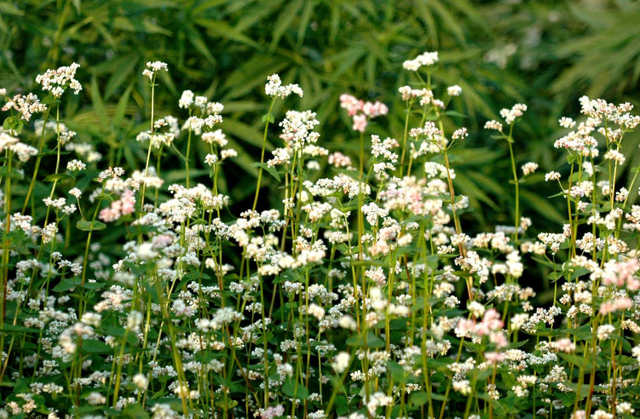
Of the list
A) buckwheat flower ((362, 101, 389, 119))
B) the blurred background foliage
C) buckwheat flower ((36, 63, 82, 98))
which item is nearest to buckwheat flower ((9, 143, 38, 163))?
buckwheat flower ((36, 63, 82, 98))

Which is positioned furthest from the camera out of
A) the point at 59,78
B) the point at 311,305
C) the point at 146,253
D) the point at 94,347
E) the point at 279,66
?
the point at 279,66

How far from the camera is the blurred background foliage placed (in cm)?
298

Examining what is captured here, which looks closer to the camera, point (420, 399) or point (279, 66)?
point (420, 399)

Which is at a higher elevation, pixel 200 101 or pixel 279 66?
pixel 279 66

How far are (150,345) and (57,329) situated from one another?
22 centimetres

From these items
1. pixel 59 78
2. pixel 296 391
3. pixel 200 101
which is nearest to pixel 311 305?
pixel 296 391

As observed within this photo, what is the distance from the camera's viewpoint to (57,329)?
1783 millimetres

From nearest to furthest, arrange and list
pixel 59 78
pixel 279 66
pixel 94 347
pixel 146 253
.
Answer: pixel 146 253
pixel 94 347
pixel 59 78
pixel 279 66

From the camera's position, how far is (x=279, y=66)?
319 centimetres

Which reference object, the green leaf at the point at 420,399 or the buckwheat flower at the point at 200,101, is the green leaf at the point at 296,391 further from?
the buckwheat flower at the point at 200,101

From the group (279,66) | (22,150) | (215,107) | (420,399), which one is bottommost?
(420,399)

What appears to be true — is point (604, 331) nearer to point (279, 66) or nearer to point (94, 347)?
point (94, 347)

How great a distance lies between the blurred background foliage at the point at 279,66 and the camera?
2982 millimetres

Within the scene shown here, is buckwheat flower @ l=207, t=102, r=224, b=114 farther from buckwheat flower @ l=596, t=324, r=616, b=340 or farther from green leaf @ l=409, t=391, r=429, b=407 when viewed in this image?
buckwheat flower @ l=596, t=324, r=616, b=340
